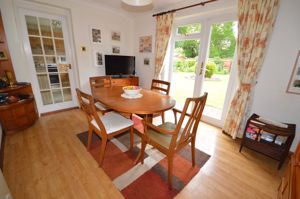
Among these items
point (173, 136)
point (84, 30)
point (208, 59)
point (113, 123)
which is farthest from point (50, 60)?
point (208, 59)

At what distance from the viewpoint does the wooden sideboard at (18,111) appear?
6.84 ft

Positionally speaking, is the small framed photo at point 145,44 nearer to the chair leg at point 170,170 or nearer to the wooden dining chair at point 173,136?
the wooden dining chair at point 173,136

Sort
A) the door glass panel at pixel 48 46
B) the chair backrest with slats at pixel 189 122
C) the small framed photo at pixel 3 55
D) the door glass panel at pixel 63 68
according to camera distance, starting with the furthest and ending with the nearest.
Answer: the door glass panel at pixel 63 68
the door glass panel at pixel 48 46
the small framed photo at pixel 3 55
the chair backrest with slats at pixel 189 122

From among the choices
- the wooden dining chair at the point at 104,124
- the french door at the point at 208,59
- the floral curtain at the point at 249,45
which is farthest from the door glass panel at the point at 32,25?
the floral curtain at the point at 249,45

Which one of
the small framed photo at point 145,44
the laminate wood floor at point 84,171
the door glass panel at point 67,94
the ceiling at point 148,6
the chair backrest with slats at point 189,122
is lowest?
the laminate wood floor at point 84,171

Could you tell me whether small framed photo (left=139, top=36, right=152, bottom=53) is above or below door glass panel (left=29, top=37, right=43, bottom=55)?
above

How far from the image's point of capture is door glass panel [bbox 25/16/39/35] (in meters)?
2.53

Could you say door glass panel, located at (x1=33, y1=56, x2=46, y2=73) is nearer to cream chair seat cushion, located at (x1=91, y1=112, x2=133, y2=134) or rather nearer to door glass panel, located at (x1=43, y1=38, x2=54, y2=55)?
door glass panel, located at (x1=43, y1=38, x2=54, y2=55)

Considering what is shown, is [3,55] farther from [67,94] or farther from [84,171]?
[84,171]

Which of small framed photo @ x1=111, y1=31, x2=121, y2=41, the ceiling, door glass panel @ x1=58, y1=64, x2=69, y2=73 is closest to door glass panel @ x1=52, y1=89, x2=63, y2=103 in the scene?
door glass panel @ x1=58, y1=64, x2=69, y2=73

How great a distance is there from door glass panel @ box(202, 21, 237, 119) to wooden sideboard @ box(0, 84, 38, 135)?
3.31m

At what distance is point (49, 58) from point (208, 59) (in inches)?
130

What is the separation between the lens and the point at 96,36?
3229 mm

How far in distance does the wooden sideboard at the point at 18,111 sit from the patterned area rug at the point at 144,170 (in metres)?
1.16
